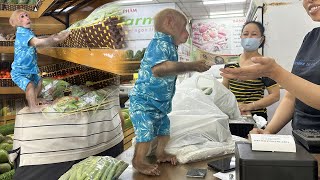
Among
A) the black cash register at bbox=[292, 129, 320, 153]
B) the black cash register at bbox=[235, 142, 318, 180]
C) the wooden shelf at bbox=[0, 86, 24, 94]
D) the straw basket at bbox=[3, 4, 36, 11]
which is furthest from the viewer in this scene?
the wooden shelf at bbox=[0, 86, 24, 94]

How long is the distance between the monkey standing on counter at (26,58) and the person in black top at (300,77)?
736 millimetres

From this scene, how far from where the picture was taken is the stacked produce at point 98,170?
2.77ft

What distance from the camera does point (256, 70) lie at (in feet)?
2.80

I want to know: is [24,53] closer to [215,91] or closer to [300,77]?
[215,91]

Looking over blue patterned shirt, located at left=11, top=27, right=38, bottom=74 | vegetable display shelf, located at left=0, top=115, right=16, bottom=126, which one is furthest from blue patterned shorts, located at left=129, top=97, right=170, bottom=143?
vegetable display shelf, located at left=0, top=115, right=16, bottom=126

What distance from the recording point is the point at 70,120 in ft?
3.72

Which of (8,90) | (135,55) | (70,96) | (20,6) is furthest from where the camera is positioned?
(8,90)

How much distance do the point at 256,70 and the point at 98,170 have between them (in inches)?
19.1

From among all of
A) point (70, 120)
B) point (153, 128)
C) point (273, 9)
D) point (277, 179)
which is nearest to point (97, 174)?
point (153, 128)

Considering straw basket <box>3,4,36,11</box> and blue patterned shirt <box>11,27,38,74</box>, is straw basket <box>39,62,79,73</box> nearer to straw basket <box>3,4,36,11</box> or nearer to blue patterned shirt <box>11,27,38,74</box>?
blue patterned shirt <box>11,27,38,74</box>

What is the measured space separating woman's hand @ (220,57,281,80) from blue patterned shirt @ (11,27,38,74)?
782 mm

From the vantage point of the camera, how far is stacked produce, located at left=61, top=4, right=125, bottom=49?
80 cm

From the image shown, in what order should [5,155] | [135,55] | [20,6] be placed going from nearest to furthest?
[135,55] → [20,6] → [5,155]

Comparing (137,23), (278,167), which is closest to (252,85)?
(137,23)
